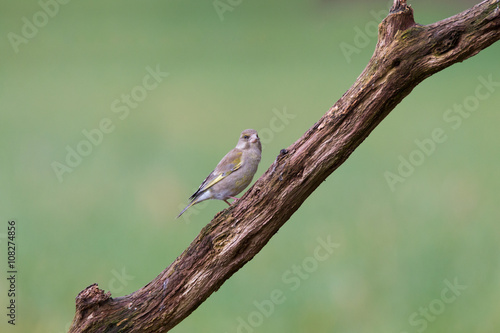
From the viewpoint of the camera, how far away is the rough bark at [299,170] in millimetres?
3738

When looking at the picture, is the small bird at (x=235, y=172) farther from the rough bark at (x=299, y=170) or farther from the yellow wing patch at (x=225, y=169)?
the rough bark at (x=299, y=170)

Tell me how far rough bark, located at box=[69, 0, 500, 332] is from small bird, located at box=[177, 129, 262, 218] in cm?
36

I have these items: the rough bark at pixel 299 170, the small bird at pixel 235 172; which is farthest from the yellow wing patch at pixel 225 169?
the rough bark at pixel 299 170

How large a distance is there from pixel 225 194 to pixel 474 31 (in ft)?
6.67

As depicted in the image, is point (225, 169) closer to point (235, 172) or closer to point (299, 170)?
point (235, 172)

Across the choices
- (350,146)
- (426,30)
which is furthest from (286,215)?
(426,30)

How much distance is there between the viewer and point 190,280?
13.9 ft

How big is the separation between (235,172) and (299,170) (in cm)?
71

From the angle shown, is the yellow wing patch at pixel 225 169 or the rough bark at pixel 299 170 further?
the yellow wing patch at pixel 225 169

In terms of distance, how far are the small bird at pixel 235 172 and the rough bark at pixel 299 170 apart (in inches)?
14.1

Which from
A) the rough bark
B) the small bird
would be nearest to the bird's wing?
the small bird

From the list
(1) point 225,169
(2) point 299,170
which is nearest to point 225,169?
(1) point 225,169

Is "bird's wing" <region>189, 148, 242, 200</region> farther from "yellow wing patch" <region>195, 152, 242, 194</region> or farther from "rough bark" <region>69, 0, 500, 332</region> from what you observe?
"rough bark" <region>69, 0, 500, 332</region>

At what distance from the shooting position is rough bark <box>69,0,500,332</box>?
12.3ft
